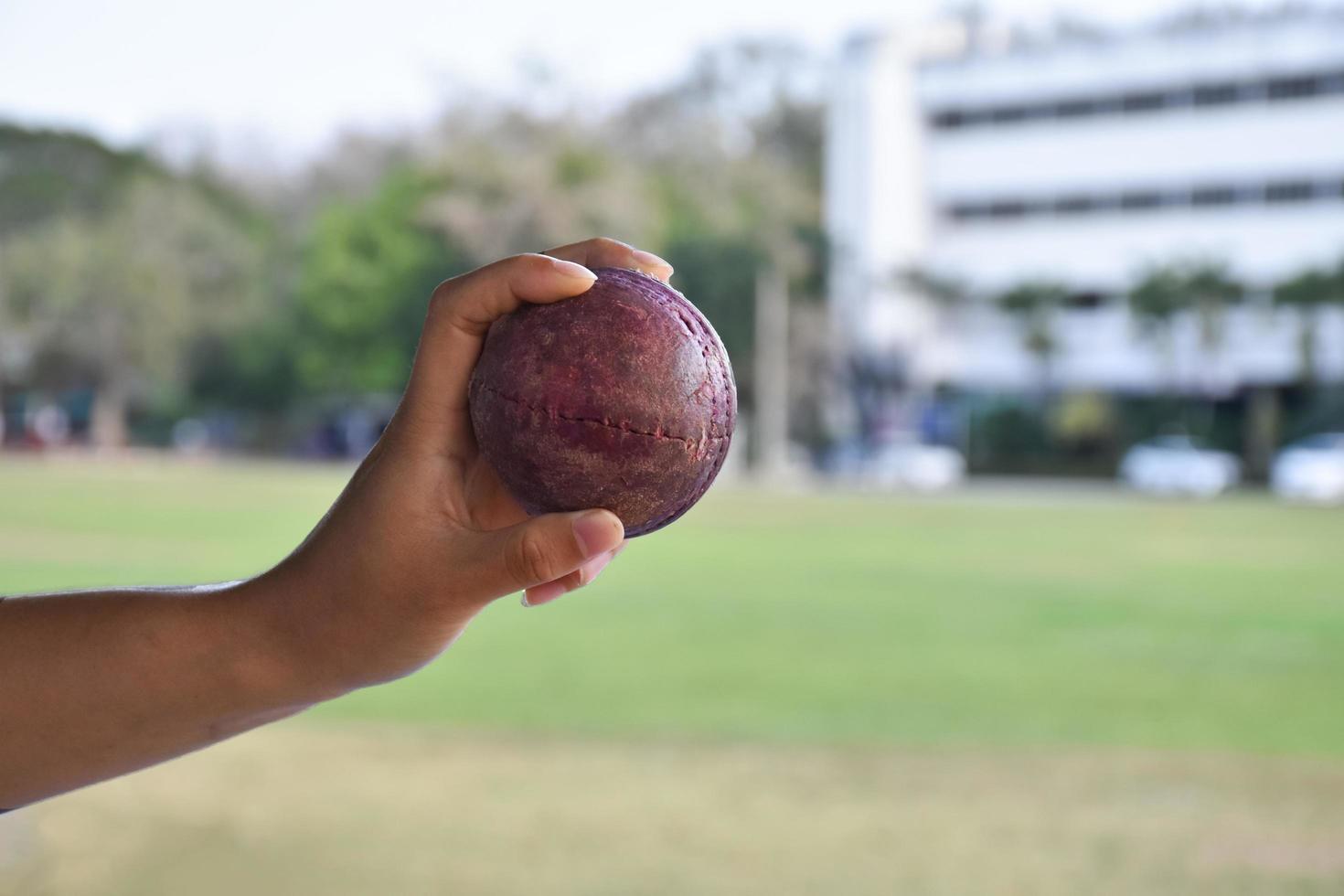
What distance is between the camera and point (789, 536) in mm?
18766

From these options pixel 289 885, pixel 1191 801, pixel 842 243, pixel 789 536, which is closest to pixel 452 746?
pixel 289 885

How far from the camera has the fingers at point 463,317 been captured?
4.48 feet

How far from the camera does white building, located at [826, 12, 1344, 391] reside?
3841 centimetres

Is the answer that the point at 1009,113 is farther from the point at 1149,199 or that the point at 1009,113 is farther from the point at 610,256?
the point at 610,256

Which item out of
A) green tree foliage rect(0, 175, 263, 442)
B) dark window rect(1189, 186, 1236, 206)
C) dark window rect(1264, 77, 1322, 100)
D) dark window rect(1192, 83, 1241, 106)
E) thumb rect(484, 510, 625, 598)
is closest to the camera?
thumb rect(484, 510, 625, 598)

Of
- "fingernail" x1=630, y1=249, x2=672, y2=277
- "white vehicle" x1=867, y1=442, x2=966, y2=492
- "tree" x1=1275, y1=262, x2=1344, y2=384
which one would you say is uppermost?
"tree" x1=1275, y1=262, x2=1344, y2=384

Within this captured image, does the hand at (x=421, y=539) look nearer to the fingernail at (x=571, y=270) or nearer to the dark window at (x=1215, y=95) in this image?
the fingernail at (x=571, y=270)

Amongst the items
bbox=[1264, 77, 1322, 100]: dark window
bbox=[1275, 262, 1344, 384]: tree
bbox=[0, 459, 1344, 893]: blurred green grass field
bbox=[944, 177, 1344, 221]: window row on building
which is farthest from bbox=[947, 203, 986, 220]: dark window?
bbox=[0, 459, 1344, 893]: blurred green grass field

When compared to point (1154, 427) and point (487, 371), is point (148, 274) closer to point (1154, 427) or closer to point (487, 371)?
point (1154, 427)

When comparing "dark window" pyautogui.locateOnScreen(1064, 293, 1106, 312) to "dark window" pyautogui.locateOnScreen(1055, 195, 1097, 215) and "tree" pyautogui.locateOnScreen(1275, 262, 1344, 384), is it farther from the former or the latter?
"tree" pyautogui.locateOnScreen(1275, 262, 1344, 384)

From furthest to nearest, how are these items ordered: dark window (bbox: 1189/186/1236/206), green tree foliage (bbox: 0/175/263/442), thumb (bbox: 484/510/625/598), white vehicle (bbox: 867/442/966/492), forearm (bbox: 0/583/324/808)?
green tree foliage (bbox: 0/175/263/442)
dark window (bbox: 1189/186/1236/206)
white vehicle (bbox: 867/442/966/492)
forearm (bbox: 0/583/324/808)
thumb (bbox: 484/510/625/598)

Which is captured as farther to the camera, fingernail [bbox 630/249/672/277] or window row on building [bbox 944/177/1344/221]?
window row on building [bbox 944/177/1344/221]

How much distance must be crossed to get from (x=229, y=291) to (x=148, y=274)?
3322 millimetres

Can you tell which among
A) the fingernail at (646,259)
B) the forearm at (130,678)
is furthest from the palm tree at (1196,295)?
the forearm at (130,678)
